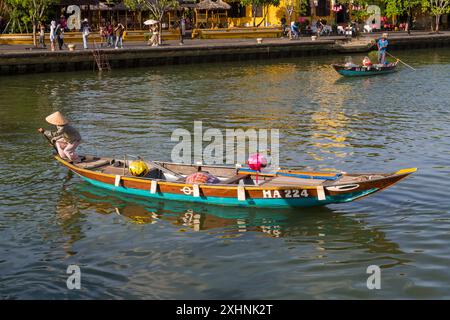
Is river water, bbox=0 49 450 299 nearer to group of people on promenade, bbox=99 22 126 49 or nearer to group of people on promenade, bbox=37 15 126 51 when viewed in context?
group of people on promenade, bbox=37 15 126 51

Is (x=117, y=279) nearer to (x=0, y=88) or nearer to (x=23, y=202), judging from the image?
(x=23, y=202)

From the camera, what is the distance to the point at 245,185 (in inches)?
667

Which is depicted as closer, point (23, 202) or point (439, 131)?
point (23, 202)

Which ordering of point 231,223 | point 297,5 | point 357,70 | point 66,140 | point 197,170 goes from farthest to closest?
1. point 297,5
2. point 357,70
3. point 66,140
4. point 197,170
5. point 231,223

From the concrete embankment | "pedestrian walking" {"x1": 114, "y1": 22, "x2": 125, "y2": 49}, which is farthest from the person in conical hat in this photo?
"pedestrian walking" {"x1": 114, "y1": 22, "x2": 125, "y2": 49}

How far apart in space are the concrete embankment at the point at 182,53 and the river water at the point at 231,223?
12618 millimetres

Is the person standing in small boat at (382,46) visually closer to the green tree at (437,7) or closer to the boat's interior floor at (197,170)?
the green tree at (437,7)

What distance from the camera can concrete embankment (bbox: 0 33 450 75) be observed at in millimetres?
44938

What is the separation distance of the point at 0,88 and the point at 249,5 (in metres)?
35.2

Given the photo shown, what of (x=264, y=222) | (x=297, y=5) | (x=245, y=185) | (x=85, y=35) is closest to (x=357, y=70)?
(x=85, y=35)

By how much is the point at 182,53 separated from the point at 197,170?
33.6 metres

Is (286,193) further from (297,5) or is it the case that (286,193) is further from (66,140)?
(297,5)
